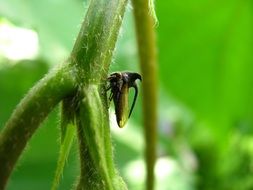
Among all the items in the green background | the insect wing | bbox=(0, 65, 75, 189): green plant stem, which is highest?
the green background

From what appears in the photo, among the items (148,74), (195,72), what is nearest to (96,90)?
(148,74)

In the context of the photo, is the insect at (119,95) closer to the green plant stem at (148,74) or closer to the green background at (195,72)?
the green plant stem at (148,74)

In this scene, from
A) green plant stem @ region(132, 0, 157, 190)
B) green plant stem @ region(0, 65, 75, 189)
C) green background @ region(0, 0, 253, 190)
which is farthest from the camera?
green background @ region(0, 0, 253, 190)

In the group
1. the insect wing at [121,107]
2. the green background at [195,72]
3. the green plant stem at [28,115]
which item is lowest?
the green plant stem at [28,115]

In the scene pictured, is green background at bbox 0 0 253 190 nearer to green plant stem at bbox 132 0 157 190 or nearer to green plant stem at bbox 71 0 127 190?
green plant stem at bbox 132 0 157 190

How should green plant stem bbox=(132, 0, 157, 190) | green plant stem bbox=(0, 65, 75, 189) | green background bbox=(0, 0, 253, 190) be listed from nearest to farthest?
green plant stem bbox=(0, 65, 75, 189), green plant stem bbox=(132, 0, 157, 190), green background bbox=(0, 0, 253, 190)

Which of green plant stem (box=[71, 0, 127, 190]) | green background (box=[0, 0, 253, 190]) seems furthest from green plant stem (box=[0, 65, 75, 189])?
green background (box=[0, 0, 253, 190])

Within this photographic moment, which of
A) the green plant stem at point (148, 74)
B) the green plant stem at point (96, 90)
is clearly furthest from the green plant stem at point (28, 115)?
the green plant stem at point (148, 74)
